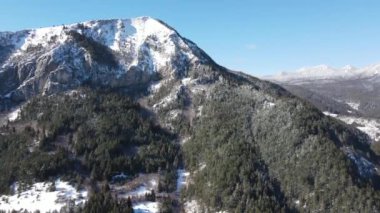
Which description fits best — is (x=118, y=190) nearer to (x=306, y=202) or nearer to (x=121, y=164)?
(x=121, y=164)

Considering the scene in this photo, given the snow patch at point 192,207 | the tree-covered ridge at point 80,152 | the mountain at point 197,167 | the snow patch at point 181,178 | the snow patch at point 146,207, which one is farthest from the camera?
the tree-covered ridge at point 80,152

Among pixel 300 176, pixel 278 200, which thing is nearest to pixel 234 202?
pixel 278 200

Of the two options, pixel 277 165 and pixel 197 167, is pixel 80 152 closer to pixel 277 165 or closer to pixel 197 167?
pixel 197 167

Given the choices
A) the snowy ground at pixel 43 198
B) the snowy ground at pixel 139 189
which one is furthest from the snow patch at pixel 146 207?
the snowy ground at pixel 43 198

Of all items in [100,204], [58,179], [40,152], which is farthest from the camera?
[40,152]

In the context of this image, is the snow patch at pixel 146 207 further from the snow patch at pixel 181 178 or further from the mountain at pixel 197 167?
the snow patch at pixel 181 178

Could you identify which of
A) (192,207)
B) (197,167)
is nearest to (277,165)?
(197,167)
